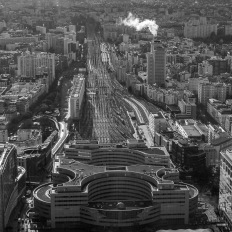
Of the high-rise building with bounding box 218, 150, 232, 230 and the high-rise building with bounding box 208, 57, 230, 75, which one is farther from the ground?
the high-rise building with bounding box 218, 150, 232, 230

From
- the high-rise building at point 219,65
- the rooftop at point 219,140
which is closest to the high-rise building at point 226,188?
the rooftop at point 219,140

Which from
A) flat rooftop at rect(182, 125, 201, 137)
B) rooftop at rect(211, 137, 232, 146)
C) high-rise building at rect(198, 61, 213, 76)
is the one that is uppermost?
rooftop at rect(211, 137, 232, 146)

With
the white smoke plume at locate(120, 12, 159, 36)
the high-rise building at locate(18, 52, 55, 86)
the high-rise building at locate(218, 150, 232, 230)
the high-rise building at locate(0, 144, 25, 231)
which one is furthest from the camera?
the white smoke plume at locate(120, 12, 159, 36)

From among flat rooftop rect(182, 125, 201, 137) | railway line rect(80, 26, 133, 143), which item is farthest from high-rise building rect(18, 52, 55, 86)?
flat rooftop rect(182, 125, 201, 137)

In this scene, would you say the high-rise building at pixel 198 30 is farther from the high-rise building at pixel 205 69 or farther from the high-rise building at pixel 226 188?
the high-rise building at pixel 226 188

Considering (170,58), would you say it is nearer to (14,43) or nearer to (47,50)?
(47,50)

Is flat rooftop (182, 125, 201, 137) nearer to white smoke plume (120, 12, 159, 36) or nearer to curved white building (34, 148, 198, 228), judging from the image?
curved white building (34, 148, 198, 228)

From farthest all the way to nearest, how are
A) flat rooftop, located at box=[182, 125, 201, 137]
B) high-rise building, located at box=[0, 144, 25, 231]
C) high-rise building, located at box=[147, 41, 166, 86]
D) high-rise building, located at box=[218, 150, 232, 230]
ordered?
high-rise building, located at box=[147, 41, 166, 86], flat rooftop, located at box=[182, 125, 201, 137], high-rise building, located at box=[218, 150, 232, 230], high-rise building, located at box=[0, 144, 25, 231]
